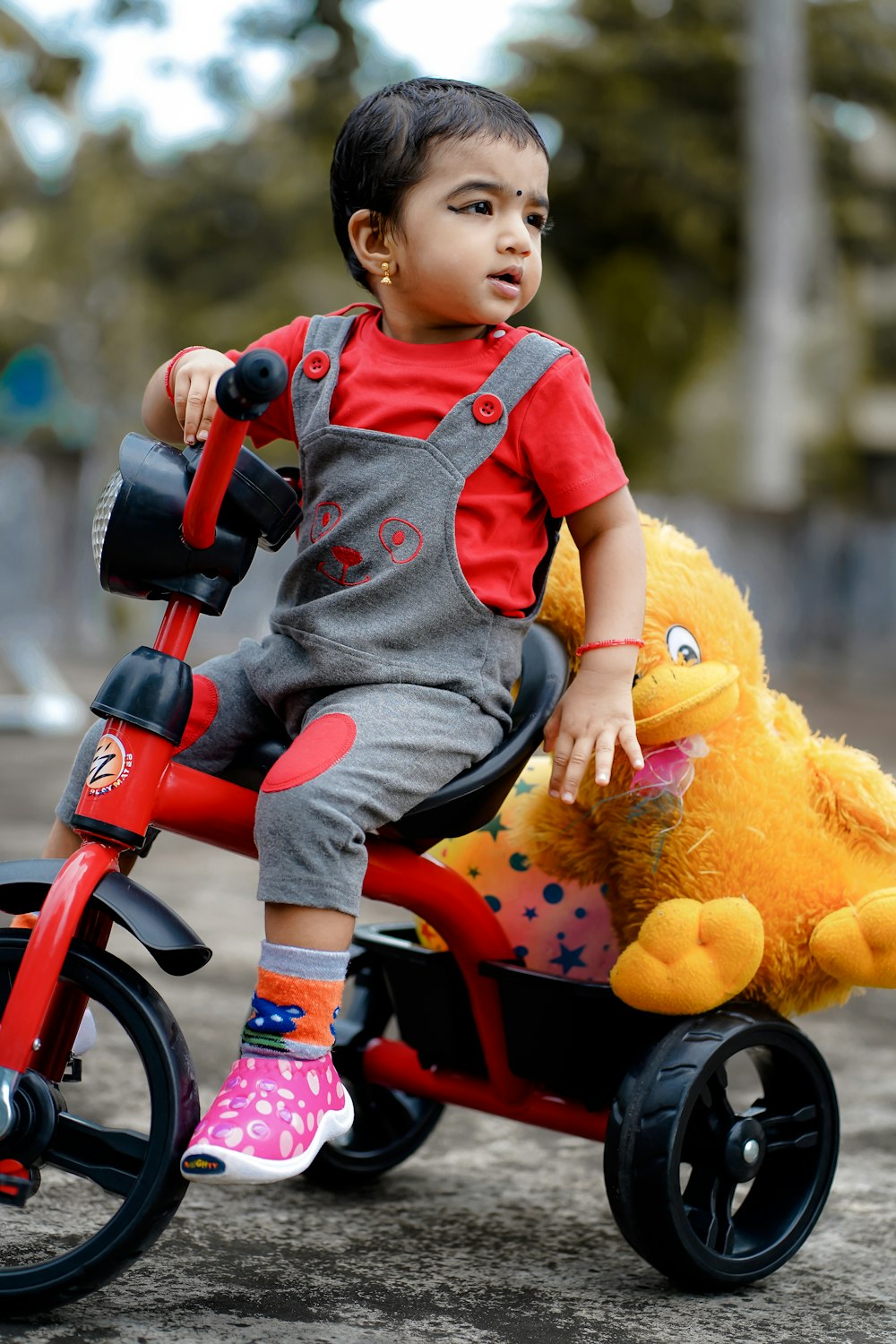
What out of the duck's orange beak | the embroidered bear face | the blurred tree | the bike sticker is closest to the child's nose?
the embroidered bear face

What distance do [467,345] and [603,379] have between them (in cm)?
1834

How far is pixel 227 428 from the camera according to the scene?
185 cm

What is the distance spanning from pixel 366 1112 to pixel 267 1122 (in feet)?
2.94

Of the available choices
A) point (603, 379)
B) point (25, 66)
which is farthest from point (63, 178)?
point (603, 379)

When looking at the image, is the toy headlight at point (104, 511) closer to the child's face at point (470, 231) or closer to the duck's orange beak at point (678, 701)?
the child's face at point (470, 231)

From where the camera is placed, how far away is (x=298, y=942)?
1.91 metres

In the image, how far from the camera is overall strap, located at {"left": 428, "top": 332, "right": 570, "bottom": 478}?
206 cm

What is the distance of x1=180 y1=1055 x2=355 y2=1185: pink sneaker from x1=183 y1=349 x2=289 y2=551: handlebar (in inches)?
26.4

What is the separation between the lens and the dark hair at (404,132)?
2.07 metres

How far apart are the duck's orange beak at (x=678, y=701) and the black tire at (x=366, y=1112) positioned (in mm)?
733

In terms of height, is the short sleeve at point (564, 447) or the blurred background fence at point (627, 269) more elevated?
the blurred background fence at point (627, 269)

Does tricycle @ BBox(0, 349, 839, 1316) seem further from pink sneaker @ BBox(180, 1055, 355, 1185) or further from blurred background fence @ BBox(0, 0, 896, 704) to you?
blurred background fence @ BBox(0, 0, 896, 704)

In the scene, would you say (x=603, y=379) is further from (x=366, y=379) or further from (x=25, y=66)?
(x=366, y=379)

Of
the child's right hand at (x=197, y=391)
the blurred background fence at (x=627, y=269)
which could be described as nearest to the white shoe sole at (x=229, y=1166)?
the child's right hand at (x=197, y=391)
